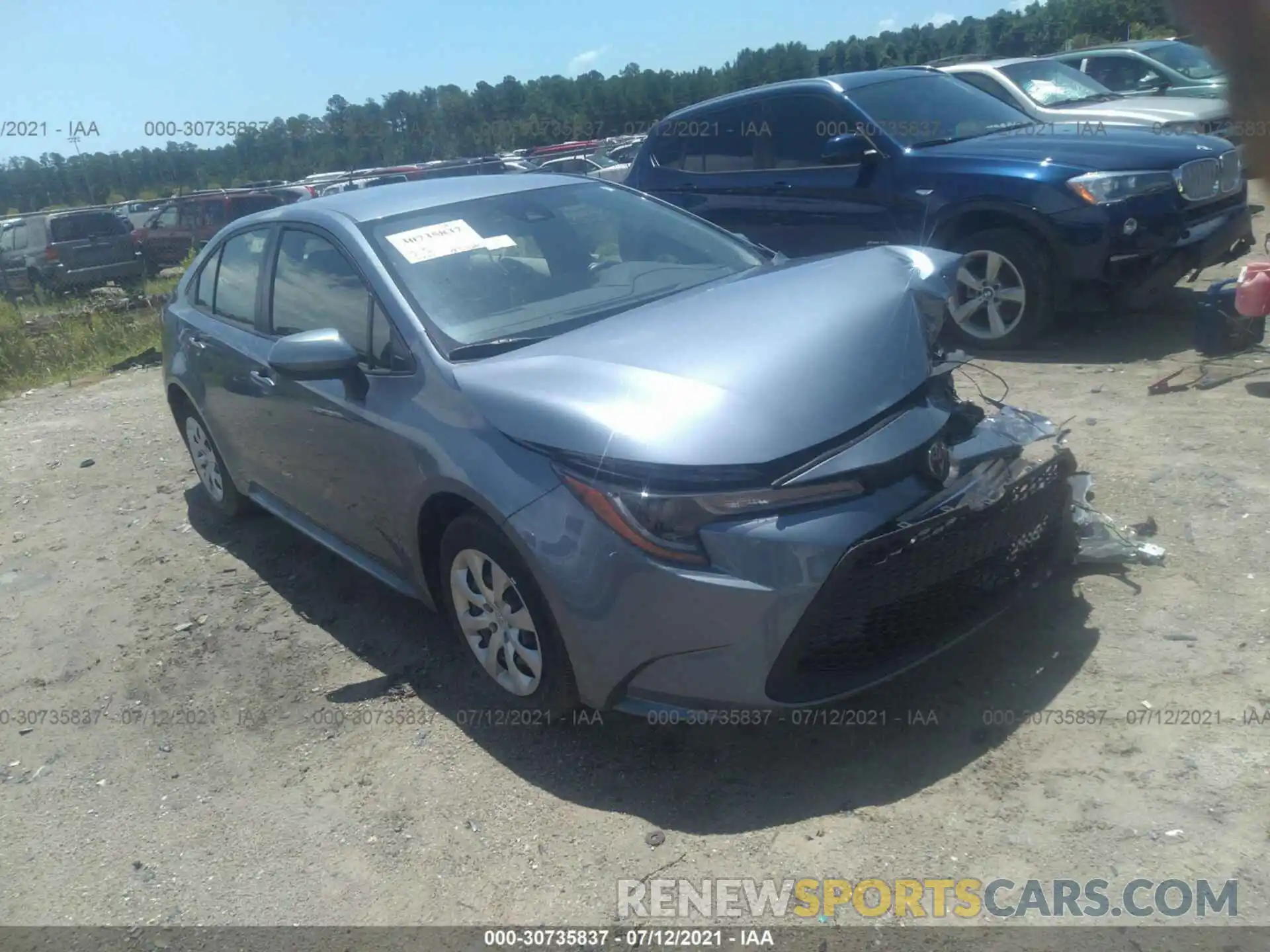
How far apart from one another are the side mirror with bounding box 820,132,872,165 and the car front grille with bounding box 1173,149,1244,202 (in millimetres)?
1873

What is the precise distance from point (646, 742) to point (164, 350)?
396 cm

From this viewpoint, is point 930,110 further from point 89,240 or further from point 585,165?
point 89,240

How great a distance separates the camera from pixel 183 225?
60.0 ft

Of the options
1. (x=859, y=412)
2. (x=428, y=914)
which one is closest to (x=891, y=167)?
(x=859, y=412)

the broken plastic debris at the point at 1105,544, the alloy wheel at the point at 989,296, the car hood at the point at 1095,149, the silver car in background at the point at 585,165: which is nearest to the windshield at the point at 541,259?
the broken plastic debris at the point at 1105,544

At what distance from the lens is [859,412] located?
309 centimetres

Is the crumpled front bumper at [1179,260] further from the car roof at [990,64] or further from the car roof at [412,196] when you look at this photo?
the car roof at [990,64]

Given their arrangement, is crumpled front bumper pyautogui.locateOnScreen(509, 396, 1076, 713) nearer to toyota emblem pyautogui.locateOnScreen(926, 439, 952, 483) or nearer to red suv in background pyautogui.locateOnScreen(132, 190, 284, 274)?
toyota emblem pyautogui.locateOnScreen(926, 439, 952, 483)

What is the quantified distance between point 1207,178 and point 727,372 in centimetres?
→ 487

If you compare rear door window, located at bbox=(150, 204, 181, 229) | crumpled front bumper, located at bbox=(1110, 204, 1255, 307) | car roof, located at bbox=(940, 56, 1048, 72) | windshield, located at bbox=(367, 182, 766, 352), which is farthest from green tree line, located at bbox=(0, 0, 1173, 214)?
windshield, located at bbox=(367, 182, 766, 352)

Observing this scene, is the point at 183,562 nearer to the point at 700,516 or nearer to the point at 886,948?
the point at 700,516

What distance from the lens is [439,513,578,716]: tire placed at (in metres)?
3.25

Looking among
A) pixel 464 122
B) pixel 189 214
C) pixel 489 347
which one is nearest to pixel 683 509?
pixel 489 347

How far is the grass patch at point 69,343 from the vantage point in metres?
11.2
